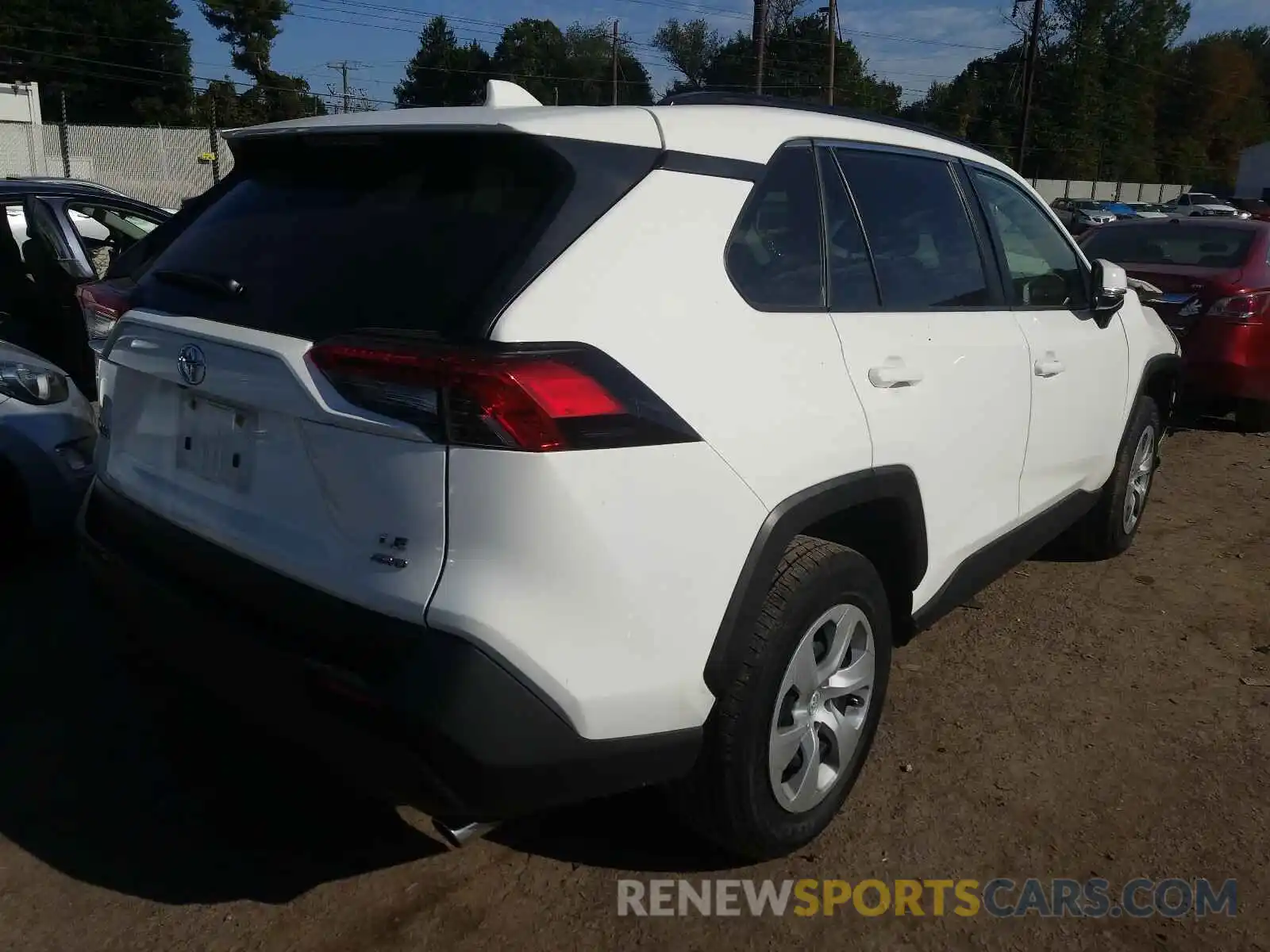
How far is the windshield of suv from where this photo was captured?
7578mm

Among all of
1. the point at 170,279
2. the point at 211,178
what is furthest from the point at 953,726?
the point at 211,178

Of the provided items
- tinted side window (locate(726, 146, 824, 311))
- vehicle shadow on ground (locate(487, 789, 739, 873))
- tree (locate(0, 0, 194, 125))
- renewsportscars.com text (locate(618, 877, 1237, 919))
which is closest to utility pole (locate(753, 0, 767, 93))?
tinted side window (locate(726, 146, 824, 311))

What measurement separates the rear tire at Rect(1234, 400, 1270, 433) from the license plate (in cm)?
738

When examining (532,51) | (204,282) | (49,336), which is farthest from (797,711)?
(532,51)

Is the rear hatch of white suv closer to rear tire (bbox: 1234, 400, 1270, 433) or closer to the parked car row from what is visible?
the parked car row

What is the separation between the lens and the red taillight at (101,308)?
110 inches

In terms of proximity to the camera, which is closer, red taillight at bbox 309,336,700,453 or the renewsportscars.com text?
red taillight at bbox 309,336,700,453

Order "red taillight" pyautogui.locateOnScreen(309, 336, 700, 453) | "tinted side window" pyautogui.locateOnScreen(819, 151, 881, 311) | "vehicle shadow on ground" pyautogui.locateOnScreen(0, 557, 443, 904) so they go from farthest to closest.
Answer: "tinted side window" pyautogui.locateOnScreen(819, 151, 881, 311) → "vehicle shadow on ground" pyautogui.locateOnScreen(0, 557, 443, 904) → "red taillight" pyautogui.locateOnScreen(309, 336, 700, 453)

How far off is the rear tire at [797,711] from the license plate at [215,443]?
3.79ft

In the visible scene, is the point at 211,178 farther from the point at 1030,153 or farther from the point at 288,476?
the point at 1030,153

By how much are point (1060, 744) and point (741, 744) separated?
153 cm

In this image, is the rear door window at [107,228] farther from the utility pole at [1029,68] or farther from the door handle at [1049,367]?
the utility pole at [1029,68]

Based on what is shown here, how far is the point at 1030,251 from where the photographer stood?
3916mm

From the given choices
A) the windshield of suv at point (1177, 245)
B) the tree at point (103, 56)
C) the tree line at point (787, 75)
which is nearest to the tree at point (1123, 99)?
the tree line at point (787, 75)
